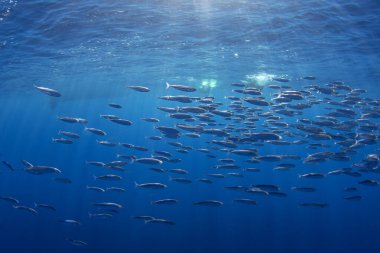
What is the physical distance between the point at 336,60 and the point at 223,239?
48.6 feet

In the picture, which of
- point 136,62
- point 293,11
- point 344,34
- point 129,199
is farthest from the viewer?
point 129,199

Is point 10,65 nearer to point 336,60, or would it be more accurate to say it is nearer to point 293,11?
point 293,11

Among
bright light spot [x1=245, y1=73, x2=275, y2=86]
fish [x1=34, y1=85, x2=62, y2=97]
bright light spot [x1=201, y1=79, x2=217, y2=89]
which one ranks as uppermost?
fish [x1=34, y1=85, x2=62, y2=97]

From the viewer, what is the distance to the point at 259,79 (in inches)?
1300

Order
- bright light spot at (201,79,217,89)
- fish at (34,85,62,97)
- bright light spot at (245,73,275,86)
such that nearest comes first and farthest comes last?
1. fish at (34,85,62,97)
2. bright light spot at (245,73,275,86)
3. bright light spot at (201,79,217,89)

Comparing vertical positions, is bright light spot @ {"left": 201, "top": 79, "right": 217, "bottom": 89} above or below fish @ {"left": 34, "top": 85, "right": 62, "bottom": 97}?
below

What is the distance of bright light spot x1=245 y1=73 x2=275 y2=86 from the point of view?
101 feet

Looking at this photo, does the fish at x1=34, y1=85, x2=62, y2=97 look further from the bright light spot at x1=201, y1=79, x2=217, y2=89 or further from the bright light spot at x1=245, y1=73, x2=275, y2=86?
the bright light spot at x1=201, y1=79, x2=217, y2=89

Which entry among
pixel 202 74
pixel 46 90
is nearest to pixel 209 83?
pixel 202 74

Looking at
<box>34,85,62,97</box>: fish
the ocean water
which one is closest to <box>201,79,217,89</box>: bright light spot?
the ocean water

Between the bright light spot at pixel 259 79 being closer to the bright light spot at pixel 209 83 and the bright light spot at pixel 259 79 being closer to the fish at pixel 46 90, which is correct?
the bright light spot at pixel 209 83

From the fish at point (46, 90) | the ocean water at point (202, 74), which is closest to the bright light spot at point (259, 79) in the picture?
the ocean water at point (202, 74)

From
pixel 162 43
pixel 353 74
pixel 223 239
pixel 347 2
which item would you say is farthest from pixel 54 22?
pixel 353 74

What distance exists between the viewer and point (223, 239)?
23672 mm
